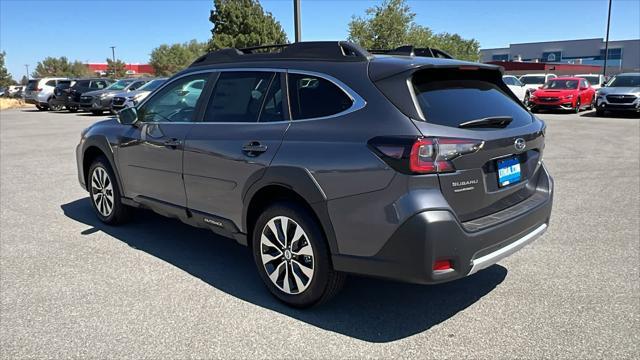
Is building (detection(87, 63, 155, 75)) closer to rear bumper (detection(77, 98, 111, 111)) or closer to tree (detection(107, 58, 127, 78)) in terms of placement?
tree (detection(107, 58, 127, 78))

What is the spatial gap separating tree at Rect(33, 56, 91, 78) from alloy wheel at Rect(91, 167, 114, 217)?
349ft

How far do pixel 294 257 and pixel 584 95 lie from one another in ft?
77.0

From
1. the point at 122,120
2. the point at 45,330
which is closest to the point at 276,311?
the point at 45,330

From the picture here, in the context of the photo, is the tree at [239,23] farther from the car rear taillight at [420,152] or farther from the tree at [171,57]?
the car rear taillight at [420,152]

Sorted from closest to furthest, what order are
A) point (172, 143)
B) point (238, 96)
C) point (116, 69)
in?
point (238, 96) → point (172, 143) → point (116, 69)

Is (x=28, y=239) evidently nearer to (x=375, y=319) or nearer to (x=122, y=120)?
(x=122, y=120)

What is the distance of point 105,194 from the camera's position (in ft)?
18.0

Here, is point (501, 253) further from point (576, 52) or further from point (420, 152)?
point (576, 52)

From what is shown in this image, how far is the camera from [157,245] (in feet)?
16.3

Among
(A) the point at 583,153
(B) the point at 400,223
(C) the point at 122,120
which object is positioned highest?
(C) the point at 122,120

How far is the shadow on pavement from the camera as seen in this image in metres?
3.38

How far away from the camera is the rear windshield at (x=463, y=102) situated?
308cm

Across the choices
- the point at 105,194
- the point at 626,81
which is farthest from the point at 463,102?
the point at 626,81

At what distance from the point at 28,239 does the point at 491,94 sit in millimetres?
4681
